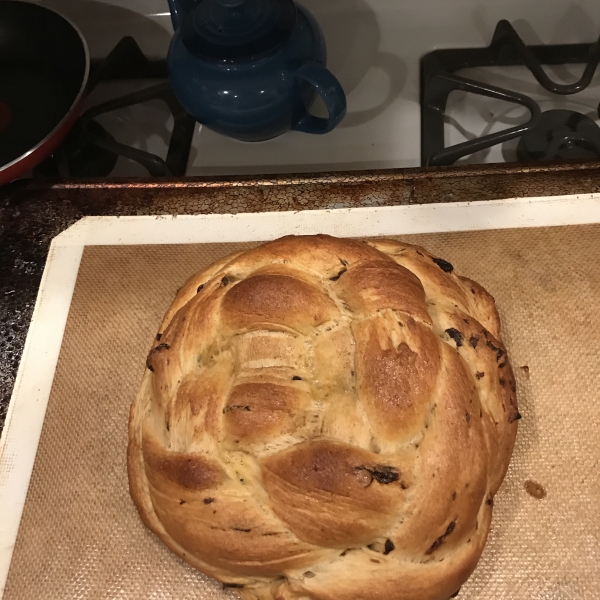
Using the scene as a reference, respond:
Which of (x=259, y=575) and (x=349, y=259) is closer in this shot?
(x=259, y=575)

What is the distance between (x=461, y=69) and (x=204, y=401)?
1181 mm

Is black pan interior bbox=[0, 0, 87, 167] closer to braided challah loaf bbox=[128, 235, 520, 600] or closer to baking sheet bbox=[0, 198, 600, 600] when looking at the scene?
baking sheet bbox=[0, 198, 600, 600]

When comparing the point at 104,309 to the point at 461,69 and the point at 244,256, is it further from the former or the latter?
the point at 461,69

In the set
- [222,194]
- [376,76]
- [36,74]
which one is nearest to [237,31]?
[222,194]

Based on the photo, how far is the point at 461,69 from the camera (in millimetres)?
1492

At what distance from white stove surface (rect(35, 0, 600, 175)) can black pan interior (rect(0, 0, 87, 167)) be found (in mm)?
127

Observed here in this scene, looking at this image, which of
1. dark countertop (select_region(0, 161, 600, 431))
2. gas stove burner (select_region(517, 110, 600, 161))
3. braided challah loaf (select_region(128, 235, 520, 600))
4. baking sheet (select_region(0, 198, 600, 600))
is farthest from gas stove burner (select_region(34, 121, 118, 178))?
gas stove burner (select_region(517, 110, 600, 161))

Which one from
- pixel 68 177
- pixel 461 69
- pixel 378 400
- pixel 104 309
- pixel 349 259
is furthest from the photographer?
pixel 461 69

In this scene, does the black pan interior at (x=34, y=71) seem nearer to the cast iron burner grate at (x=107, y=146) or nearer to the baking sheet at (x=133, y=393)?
the cast iron burner grate at (x=107, y=146)

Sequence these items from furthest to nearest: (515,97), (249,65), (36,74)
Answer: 1. (36,74)
2. (515,97)
3. (249,65)

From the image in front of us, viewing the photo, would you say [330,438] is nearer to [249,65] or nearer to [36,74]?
[249,65]

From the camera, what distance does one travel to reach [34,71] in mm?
1441

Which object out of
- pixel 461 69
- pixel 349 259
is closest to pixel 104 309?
pixel 349 259

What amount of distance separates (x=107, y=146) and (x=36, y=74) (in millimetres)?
317
